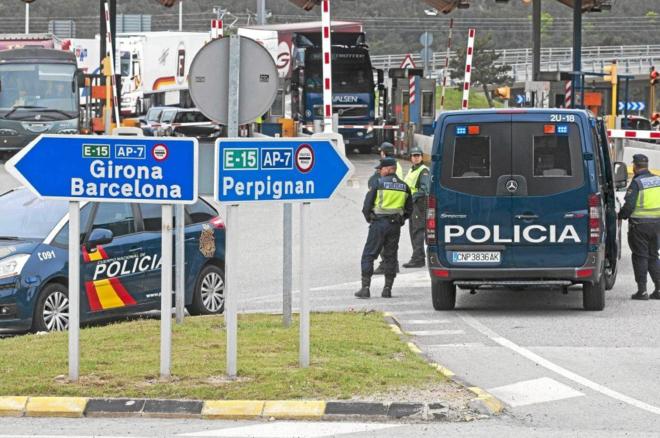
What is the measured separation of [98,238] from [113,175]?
4.21m

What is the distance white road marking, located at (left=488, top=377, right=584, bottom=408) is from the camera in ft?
33.6

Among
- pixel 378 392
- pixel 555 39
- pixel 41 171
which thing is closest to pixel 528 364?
pixel 378 392

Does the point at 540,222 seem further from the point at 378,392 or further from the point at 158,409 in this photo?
the point at 158,409

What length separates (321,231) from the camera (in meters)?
24.7

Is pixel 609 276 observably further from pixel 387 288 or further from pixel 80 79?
pixel 80 79

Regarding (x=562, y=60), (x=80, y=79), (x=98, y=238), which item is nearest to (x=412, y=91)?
(x=80, y=79)

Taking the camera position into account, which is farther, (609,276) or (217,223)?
(609,276)

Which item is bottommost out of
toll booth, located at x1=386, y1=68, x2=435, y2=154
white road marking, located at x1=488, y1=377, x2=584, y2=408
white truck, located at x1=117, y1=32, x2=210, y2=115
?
white road marking, located at x1=488, y1=377, x2=584, y2=408

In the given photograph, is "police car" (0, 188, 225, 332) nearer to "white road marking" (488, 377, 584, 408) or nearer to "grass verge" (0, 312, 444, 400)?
"grass verge" (0, 312, 444, 400)

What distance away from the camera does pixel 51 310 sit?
13922mm

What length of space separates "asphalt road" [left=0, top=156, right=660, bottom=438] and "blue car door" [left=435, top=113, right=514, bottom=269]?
Answer: 2.50ft

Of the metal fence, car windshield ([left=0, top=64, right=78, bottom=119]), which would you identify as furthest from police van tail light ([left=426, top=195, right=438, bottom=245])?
the metal fence

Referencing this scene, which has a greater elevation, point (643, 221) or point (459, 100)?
point (459, 100)

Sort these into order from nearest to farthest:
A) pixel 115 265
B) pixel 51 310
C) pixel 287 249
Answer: pixel 287 249 → pixel 51 310 → pixel 115 265
